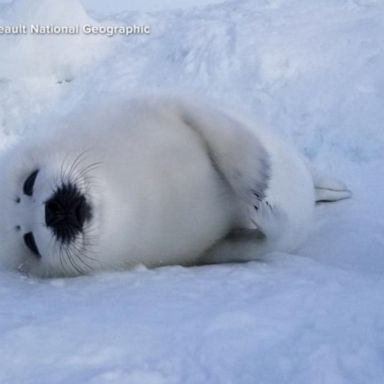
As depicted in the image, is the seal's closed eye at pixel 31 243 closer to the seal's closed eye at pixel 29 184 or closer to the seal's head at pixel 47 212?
the seal's head at pixel 47 212

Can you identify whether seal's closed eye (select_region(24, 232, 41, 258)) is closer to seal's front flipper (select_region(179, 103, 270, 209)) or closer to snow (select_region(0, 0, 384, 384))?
snow (select_region(0, 0, 384, 384))

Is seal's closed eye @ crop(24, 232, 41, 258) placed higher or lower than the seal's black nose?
lower

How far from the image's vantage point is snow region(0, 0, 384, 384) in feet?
4.86

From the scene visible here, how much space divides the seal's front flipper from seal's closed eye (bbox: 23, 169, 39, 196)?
2.18 ft

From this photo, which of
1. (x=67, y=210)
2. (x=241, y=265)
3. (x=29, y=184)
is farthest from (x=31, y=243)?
(x=241, y=265)

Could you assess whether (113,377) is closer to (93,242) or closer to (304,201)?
(93,242)

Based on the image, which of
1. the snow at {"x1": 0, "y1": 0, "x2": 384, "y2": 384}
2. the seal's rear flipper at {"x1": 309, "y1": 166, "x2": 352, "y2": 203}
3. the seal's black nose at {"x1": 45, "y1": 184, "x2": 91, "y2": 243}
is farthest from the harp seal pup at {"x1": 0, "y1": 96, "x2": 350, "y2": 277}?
the seal's rear flipper at {"x1": 309, "y1": 166, "x2": 352, "y2": 203}

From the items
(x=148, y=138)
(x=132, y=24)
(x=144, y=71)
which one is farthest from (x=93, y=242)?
(x=132, y=24)

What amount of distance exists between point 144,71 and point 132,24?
172 centimetres

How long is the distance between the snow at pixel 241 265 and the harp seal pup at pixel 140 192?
126 mm

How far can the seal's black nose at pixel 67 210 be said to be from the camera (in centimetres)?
235

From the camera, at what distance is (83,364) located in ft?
4.82

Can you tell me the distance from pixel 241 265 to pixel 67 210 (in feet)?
2.43

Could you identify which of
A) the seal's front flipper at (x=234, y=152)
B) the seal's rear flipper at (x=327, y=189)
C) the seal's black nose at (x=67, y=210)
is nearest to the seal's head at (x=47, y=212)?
the seal's black nose at (x=67, y=210)
